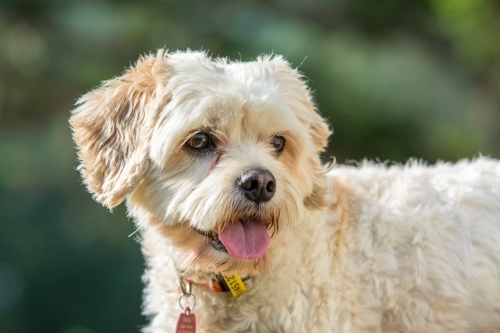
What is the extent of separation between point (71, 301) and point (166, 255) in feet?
17.0

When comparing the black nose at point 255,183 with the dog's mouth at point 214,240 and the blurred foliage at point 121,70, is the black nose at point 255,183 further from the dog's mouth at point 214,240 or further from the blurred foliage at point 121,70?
the blurred foliage at point 121,70

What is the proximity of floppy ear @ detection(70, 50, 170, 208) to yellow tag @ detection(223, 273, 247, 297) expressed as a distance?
685 millimetres

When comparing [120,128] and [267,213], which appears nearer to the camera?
[267,213]

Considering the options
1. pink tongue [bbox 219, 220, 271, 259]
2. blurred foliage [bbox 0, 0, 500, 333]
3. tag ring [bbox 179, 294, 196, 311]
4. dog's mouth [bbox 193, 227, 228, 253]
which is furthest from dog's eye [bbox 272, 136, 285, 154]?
blurred foliage [bbox 0, 0, 500, 333]

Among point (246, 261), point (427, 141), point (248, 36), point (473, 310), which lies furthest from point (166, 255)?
point (427, 141)

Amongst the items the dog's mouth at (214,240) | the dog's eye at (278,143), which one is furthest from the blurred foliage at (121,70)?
the dog's mouth at (214,240)

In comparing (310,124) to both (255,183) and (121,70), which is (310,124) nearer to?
(255,183)

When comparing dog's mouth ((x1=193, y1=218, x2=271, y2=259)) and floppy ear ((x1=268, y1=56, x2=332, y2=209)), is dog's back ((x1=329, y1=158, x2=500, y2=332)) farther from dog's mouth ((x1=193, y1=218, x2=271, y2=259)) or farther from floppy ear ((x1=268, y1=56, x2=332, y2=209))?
dog's mouth ((x1=193, y1=218, x2=271, y2=259))

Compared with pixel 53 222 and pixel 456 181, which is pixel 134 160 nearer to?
pixel 456 181

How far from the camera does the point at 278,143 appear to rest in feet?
12.9

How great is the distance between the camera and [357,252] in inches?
Result: 165

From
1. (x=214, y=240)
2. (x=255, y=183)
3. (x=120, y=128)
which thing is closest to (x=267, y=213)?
(x=255, y=183)

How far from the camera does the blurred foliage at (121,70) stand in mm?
8938

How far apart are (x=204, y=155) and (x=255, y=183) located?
12.9 inches
